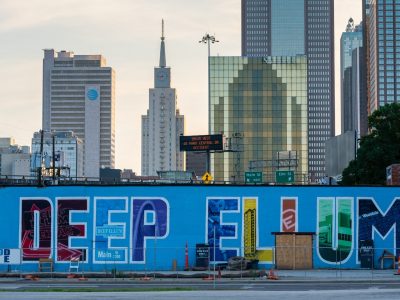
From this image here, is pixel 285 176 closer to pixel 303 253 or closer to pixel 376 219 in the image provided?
pixel 376 219

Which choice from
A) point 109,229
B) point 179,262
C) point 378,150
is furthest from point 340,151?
point 109,229

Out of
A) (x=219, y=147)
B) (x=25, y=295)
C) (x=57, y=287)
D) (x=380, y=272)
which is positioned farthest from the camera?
(x=219, y=147)

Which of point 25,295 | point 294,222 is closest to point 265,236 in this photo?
point 294,222

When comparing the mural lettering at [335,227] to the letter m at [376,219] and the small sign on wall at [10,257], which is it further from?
the small sign on wall at [10,257]

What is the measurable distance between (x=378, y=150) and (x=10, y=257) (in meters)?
50.3

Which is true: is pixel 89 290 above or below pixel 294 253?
below

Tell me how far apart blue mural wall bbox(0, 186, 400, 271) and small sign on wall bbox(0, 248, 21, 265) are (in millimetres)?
829

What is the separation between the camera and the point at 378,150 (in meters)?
104

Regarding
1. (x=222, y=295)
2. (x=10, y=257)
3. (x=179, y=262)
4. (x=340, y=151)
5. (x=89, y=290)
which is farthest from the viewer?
(x=340, y=151)

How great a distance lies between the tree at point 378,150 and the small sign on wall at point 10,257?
47286 millimetres

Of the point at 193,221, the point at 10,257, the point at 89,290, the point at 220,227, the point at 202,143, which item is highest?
the point at 202,143

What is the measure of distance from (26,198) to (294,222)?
59.6 ft

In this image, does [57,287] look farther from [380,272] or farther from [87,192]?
[380,272]

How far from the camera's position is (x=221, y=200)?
218 feet
